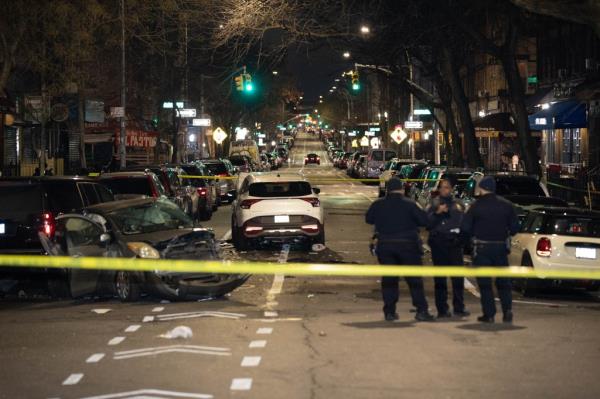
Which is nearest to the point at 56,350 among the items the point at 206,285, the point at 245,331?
the point at 245,331

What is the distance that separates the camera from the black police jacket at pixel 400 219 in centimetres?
1203

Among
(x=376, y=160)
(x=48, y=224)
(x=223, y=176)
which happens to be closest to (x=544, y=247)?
(x=48, y=224)

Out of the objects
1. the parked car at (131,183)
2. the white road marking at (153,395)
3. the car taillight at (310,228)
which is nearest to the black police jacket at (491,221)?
the white road marking at (153,395)

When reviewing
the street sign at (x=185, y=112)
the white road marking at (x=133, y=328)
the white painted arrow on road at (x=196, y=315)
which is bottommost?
the white road marking at (x=133, y=328)

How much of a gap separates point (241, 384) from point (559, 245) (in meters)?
7.53

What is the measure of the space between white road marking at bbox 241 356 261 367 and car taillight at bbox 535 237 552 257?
6.40m

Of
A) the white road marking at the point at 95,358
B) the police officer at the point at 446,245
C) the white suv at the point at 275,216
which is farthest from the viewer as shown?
the white suv at the point at 275,216

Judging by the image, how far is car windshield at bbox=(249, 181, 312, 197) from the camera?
68.7 ft

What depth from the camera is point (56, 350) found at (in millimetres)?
10547

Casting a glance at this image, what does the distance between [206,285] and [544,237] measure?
16.5 ft

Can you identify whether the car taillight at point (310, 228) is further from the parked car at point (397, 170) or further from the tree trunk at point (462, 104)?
the tree trunk at point (462, 104)

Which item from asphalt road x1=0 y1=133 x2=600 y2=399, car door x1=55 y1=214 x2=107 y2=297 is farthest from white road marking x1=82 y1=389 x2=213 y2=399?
car door x1=55 y1=214 x2=107 y2=297

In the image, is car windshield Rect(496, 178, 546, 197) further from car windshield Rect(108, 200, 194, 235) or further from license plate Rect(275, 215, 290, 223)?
car windshield Rect(108, 200, 194, 235)

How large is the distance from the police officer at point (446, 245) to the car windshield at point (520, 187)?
396 inches
